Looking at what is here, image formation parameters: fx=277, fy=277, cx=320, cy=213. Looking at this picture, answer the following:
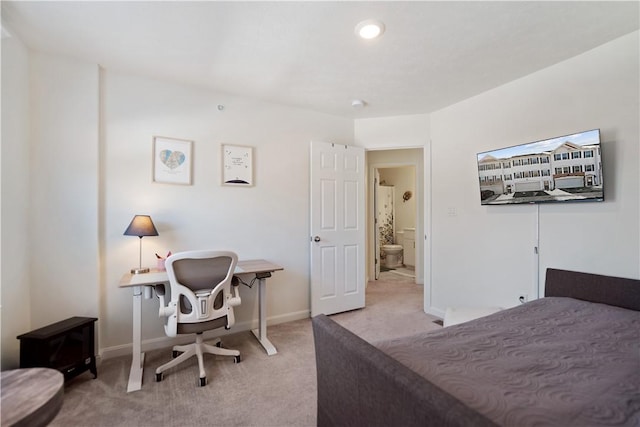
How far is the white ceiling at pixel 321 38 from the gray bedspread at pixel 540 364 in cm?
188

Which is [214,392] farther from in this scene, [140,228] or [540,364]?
[540,364]

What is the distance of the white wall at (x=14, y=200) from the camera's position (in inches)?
73.1

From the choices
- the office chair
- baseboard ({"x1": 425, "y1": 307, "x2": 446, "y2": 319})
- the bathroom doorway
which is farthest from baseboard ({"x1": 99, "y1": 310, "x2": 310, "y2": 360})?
the bathroom doorway

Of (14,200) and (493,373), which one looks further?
(14,200)

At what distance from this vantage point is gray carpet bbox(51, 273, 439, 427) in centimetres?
169

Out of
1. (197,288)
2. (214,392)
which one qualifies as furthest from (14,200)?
(214,392)

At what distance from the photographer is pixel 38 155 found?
220 centimetres

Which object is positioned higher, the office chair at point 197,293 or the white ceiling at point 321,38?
the white ceiling at point 321,38

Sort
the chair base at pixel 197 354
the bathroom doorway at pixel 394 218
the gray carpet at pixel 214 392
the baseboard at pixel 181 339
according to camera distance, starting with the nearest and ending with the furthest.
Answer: the gray carpet at pixel 214 392, the chair base at pixel 197 354, the baseboard at pixel 181 339, the bathroom doorway at pixel 394 218

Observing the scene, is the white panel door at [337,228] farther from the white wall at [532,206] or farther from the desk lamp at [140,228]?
the desk lamp at [140,228]

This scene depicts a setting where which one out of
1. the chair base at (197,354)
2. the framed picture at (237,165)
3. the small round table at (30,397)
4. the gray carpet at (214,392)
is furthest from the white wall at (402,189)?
the small round table at (30,397)

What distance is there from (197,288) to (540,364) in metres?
2.07

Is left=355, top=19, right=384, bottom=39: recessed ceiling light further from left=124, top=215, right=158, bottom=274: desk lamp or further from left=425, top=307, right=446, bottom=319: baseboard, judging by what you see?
left=425, top=307, right=446, bottom=319: baseboard

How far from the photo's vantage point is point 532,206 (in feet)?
8.20
